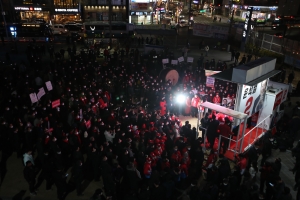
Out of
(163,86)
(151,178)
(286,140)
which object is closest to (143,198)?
(151,178)

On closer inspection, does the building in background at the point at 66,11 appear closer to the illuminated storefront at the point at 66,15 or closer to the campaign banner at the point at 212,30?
the illuminated storefront at the point at 66,15

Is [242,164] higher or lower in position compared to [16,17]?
lower

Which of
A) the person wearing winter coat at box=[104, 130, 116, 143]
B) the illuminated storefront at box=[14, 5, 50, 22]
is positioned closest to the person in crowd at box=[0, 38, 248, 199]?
the person wearing winter coat at box=[104, 130, 116, 143]

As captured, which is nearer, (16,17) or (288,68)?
(288,68)

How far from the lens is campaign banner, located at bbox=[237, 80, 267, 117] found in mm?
11883

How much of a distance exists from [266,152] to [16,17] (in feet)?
145

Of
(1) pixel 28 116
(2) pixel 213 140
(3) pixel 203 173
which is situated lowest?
(3) pixel 203 173

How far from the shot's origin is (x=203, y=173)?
11258 mm

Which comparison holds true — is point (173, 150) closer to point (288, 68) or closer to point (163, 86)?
point (163, 86)

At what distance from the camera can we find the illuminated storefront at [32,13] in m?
43.5

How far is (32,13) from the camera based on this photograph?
1752 inches

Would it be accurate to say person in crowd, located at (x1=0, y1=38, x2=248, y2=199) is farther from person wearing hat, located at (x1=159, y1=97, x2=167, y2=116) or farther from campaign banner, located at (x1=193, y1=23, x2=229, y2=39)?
campaign banner, located at (x1=193, y1=23, x2=229, y2=39)

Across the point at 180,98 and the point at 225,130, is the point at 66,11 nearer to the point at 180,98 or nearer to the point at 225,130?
the point at 180,98

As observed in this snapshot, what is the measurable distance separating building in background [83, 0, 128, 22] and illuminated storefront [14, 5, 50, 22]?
6184 mm
